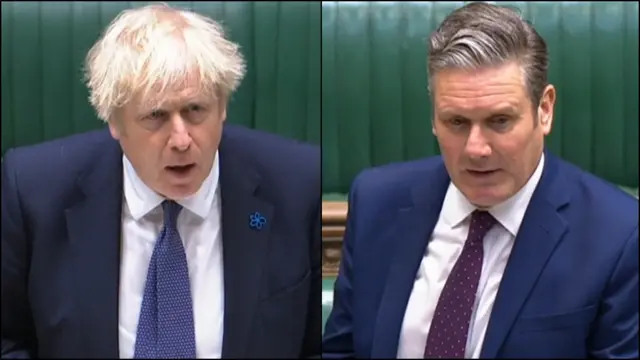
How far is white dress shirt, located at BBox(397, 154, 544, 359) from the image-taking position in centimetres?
83

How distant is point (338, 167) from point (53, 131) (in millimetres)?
377

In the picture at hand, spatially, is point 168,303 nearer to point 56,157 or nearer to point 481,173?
point 56,157

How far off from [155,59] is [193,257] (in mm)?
241

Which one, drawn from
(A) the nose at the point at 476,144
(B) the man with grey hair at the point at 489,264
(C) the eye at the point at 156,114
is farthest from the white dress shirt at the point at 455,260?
(C) the eye at the point at 156,114

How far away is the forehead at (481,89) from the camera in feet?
2.26

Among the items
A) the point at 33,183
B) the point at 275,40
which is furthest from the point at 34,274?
the point at 275,40

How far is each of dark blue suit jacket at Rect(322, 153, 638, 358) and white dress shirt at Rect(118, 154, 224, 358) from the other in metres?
0.14

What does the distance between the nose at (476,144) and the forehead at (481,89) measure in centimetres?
3

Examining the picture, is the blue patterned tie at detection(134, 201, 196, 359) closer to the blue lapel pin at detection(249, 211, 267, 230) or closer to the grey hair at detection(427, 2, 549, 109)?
the blue lapel pin at detection(249, 211, 267, 230)

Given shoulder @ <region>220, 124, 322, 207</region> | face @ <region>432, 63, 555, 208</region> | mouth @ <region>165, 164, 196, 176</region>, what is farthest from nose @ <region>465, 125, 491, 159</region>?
mouth @ <region>165, 164, 196, 176</region>

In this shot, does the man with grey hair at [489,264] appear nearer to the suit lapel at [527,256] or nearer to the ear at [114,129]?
the suit lapel at [527,256]

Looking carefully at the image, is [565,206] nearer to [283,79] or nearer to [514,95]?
[514,95]

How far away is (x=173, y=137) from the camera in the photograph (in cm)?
81

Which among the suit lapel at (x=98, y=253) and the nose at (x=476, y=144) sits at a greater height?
the nose at (x=476, y=144)
